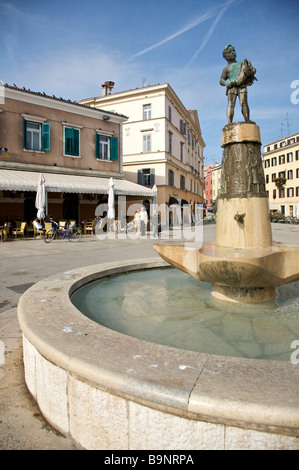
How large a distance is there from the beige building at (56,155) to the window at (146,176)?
633cm

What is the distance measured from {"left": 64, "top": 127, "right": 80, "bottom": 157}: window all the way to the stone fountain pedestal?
17.7 m

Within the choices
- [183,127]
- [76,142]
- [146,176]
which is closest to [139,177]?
[146,176]

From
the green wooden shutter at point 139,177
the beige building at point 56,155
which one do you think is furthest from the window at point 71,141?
the green wooden shutter at point 139,177

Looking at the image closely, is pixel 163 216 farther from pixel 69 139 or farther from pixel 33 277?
pixel 33 277

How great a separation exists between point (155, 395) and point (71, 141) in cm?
2081

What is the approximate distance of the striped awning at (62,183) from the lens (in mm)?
15230

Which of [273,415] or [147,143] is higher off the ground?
[147,143]

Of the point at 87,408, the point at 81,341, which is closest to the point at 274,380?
the point at 87,408

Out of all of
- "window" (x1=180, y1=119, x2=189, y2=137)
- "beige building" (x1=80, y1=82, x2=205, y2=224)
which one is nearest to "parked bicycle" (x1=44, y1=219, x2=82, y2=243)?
"beige building" (x1=80, y1=82, x2=205, y2=224)

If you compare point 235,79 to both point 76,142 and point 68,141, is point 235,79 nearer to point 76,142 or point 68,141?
point 68,141

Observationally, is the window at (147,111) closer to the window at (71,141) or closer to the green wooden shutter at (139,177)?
the green wooden shutter at (139,177)

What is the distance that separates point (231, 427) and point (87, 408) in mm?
823
